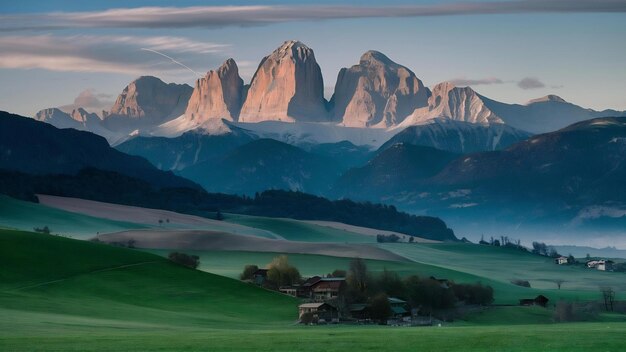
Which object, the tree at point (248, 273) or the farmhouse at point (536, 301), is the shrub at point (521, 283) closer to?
the farmhouse at point (536, 301)

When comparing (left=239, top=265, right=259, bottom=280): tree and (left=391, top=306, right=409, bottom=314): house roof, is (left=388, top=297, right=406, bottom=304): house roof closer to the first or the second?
(left=391, top=306, right=409, bottom=314): house roof

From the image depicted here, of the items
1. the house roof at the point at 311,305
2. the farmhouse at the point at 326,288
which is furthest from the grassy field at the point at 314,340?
the farmhouse at the point at 326,288

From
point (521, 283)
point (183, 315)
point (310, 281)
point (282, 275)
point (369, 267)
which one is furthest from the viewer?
point (521, 283)

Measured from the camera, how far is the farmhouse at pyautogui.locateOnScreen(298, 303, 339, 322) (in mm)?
112375

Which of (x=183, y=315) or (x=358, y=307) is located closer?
(x=183, y=315)

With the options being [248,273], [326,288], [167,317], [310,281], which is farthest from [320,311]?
[248,273]

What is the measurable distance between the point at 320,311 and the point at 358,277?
62.3ft

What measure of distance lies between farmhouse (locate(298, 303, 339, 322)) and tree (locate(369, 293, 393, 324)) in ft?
9.53

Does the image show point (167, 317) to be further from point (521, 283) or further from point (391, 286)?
point (521, 283)

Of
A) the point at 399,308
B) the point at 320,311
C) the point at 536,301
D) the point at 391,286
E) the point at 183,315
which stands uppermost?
the point at 391,286

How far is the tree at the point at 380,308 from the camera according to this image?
117 m

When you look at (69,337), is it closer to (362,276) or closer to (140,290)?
(140,290)

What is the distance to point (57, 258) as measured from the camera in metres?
130

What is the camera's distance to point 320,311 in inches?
4498
